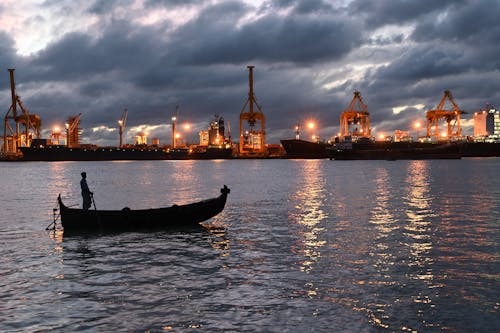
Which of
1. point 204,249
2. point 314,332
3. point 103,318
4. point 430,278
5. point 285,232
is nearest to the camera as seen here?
point 314,332

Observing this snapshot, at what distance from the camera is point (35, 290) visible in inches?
563

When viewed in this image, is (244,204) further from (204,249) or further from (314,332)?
(314,332)

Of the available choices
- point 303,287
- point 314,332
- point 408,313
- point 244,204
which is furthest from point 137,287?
point 244,204

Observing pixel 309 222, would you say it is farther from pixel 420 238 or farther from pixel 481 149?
pixel 481 149

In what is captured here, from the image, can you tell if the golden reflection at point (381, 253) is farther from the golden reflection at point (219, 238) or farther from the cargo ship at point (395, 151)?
the cargo ship at point (395, 151)

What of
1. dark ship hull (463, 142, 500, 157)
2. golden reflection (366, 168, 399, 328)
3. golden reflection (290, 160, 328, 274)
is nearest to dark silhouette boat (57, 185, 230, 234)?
golden reflection (290, 160, 328, 274)

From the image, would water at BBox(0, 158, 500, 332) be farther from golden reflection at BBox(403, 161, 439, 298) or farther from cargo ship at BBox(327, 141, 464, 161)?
cargo ship at BBox(327, 141, 464, 161)

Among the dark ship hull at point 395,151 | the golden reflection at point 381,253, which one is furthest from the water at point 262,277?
the dark ship hull at point 395,151

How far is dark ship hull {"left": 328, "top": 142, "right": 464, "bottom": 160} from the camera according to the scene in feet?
572

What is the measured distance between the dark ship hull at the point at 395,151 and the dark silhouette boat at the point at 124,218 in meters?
161

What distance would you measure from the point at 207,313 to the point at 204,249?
28.0 ft

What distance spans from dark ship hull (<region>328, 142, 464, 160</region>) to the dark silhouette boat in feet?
529

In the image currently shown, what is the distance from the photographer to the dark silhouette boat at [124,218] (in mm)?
24266

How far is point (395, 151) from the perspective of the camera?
176m
